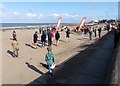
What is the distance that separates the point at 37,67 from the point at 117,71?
30.7ft

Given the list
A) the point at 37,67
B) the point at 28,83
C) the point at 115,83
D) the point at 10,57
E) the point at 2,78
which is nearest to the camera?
the point at 115,83

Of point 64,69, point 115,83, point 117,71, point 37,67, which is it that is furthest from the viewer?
point 37,67

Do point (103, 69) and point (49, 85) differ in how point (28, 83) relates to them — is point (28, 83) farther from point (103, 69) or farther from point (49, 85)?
point (103, 69)

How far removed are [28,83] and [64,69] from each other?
2.73m

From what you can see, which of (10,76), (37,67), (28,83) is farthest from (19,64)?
(28,83)

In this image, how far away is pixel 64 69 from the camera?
13.9 m

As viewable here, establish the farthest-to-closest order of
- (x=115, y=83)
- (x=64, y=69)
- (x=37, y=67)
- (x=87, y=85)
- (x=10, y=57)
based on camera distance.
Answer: (x=10, y=57) → (x=37, y=67) → (x=64, y=69) → (x=87, y=85) → (x=115, y=83)

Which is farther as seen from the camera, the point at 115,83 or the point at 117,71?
the point at 117,71

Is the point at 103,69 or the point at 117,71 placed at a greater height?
the point at 117,71

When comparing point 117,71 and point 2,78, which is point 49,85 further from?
point 117,71

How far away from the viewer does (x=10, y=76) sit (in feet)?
43.8

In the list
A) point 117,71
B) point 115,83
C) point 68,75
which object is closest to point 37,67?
point 68,75

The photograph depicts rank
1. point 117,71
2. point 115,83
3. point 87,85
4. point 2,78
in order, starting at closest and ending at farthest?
point 115,83
point 117,71
point 87,85
point 2,78

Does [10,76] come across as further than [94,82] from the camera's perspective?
Yes
